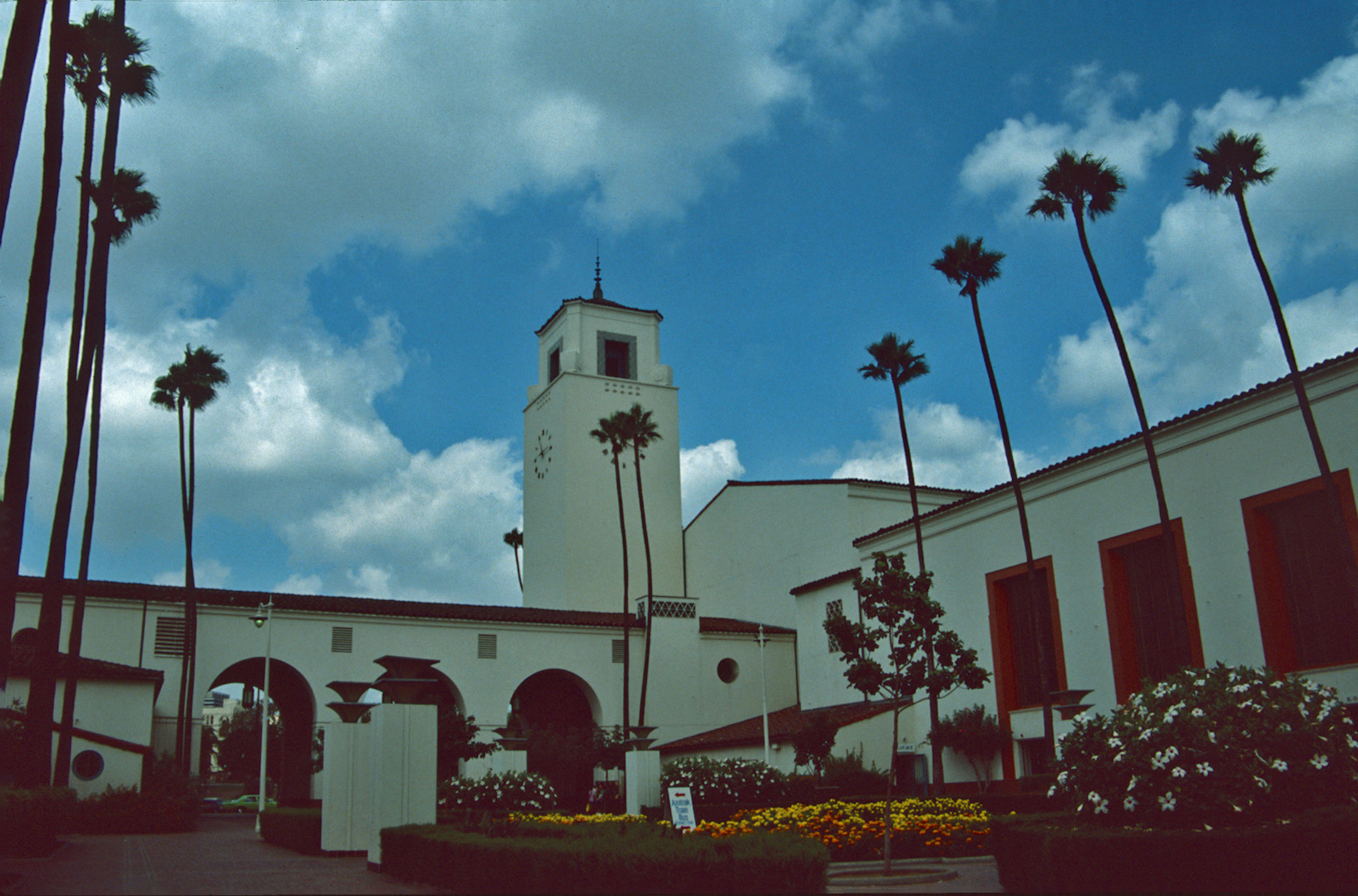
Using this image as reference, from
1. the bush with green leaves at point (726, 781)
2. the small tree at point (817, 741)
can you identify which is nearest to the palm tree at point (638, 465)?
the small tree at point (817, 741)

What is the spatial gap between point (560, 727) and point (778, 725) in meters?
11.7

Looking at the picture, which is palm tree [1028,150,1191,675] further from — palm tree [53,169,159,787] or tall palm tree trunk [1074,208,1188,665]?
palm tree [53,169,159,787]

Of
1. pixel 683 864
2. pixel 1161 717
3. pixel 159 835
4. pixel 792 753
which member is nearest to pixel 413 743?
pixel 683 864

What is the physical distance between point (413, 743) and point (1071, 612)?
19.8 m

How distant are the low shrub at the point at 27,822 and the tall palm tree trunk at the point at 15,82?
6.67 meters

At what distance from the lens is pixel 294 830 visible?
21031mm

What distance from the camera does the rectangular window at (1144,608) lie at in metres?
26.5

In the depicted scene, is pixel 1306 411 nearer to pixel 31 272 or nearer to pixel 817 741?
pixel 817 741

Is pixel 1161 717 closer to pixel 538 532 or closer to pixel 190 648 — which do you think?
pixel 190 648

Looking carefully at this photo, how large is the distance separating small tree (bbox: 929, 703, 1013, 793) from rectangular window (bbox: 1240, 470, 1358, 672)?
9363 millimetres

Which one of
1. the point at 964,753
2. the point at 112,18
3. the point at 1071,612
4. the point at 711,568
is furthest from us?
the point at 711,568

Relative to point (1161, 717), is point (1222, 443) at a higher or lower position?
higher

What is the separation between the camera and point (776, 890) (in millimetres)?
10727

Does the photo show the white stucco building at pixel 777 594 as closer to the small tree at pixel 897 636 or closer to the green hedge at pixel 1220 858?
the small tree at pixel 897 636
